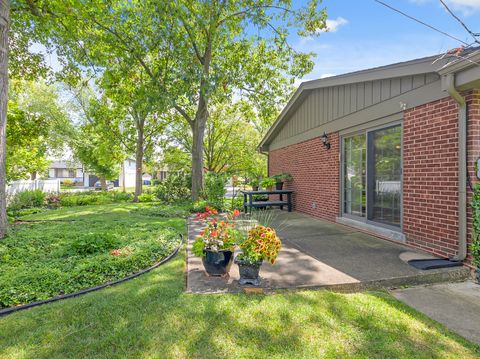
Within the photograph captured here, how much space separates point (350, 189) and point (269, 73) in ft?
25.1

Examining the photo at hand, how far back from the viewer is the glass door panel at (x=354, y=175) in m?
6.06


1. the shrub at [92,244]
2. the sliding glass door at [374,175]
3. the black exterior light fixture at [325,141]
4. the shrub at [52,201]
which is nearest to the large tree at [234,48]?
the black exterior light fixture at [325,141]

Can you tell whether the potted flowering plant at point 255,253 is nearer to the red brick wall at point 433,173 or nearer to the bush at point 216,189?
the red brick wall at point 433,173

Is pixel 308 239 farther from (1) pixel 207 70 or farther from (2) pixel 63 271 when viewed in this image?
(1) pixel 207 70

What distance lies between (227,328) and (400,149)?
173 inches

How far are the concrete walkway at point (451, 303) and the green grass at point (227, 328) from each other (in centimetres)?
17

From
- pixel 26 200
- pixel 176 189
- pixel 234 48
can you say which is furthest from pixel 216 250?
pixel 26 200

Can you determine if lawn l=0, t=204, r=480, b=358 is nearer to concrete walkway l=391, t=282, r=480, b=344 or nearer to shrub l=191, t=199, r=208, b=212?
concrete walkway l=391, t=282, r=480, b=344

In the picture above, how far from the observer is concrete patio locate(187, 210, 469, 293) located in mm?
3195

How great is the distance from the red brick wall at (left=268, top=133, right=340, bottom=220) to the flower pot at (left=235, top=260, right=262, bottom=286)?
437 centimetres

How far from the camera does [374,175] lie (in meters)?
5.66

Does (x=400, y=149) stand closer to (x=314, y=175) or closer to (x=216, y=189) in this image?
(x=314, y=175)

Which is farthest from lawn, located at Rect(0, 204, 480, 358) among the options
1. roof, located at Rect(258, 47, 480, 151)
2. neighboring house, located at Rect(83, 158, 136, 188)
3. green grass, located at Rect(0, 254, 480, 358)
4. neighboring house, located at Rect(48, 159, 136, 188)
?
neighboring house, located at Rect(83, 158, 136, 188)

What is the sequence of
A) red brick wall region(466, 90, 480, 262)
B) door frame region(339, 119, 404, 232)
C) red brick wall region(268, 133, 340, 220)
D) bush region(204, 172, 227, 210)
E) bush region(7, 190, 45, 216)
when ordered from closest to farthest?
red brick wall region(466, 90, 480, 262), door frame region(339, 119, 404, 232), red brick wall region(268, 133, 340, 220), bush region(204, 172, 227, 210), bush region(7, 190, 45, 216)
